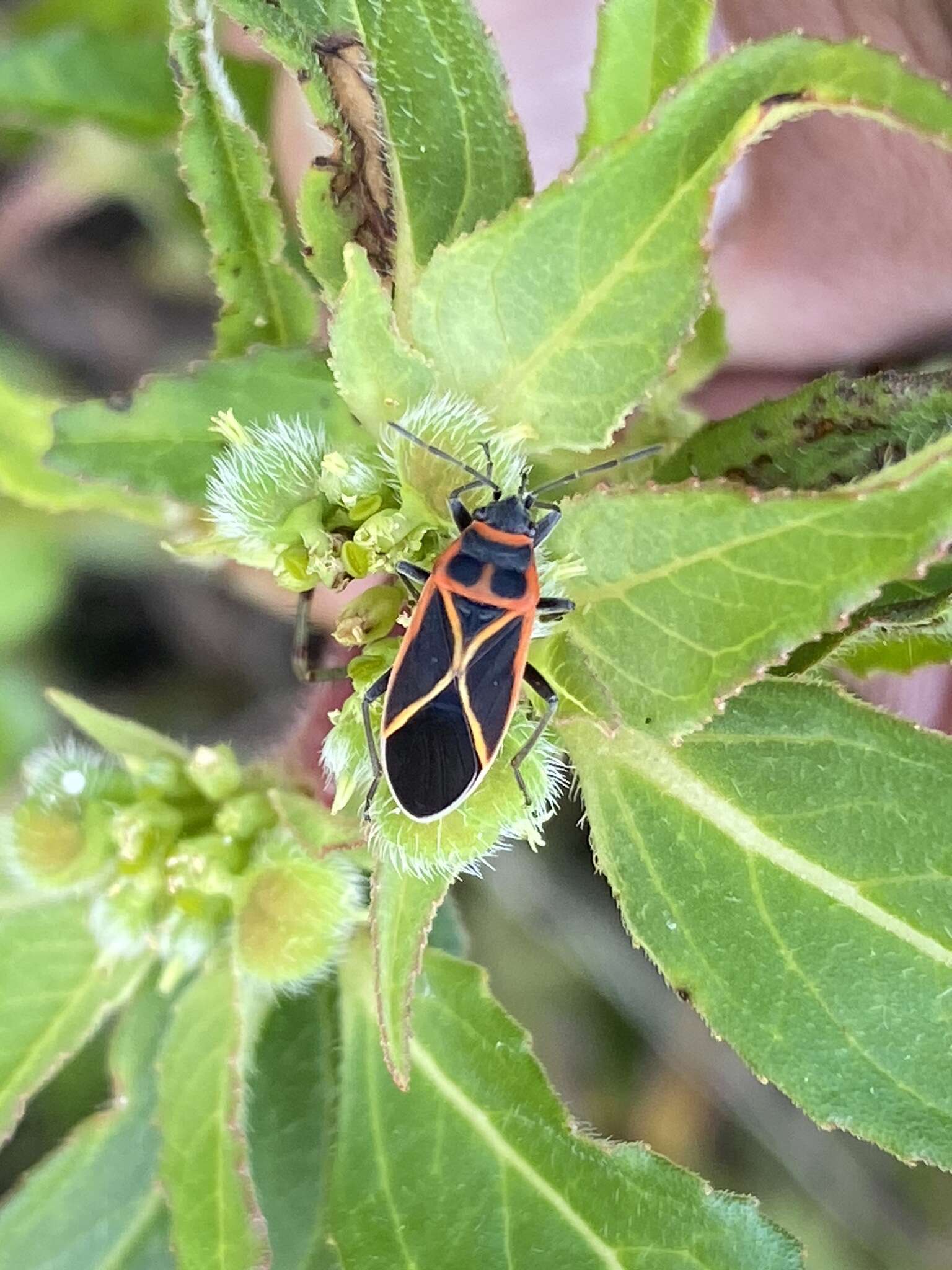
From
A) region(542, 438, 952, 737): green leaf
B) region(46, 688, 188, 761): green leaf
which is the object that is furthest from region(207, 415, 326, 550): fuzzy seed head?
region(46, 688, 188, 761): green leaf

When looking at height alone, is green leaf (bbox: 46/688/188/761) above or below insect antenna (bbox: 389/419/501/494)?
below

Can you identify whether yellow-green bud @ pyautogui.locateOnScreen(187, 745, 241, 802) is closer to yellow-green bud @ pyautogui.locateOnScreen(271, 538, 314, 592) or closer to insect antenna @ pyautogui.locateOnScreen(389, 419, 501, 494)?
yellow-green bud @ pyautogui.locateOnScreen(271, 538, 314, 592)

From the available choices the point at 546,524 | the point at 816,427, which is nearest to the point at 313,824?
the point at 546,524

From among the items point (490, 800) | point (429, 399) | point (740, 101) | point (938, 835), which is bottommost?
point (938, 835)

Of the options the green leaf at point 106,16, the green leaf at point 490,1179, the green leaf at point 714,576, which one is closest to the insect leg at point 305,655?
the green leaf at point 714,576

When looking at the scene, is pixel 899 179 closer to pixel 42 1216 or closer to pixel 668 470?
pixel 668 470

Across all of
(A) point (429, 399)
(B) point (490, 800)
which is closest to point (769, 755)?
(B) point (490, 800)
